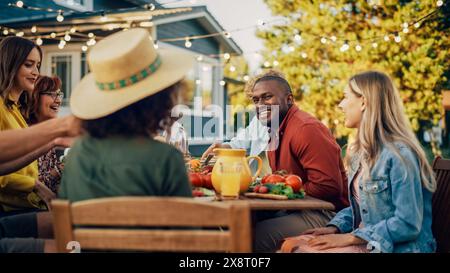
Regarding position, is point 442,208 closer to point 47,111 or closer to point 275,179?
point 275,179

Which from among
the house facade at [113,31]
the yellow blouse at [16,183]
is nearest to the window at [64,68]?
the house facade at [113,31]

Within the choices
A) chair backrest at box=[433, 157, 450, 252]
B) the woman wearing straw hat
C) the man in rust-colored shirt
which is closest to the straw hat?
the woman wearing straw hat

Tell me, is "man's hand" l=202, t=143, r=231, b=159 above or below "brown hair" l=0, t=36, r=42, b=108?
below

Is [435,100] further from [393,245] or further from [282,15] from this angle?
[393,245]

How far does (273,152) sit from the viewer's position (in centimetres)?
324

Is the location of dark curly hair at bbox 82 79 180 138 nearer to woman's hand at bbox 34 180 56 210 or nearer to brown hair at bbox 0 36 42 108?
woman's hand at bbox 34 180 56 210

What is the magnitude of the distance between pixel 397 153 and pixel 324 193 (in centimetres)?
69

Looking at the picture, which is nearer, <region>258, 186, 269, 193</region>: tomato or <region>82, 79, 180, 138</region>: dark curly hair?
<region>82, 79, 180, 138</region>: dark curly hair

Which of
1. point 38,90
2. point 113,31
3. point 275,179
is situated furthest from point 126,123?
point 113,31

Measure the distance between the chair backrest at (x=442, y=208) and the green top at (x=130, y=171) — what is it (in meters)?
1.50

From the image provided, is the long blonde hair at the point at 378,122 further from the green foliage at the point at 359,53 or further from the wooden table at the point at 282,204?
the green foliage at the point at 359,53

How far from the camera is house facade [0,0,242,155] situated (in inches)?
391

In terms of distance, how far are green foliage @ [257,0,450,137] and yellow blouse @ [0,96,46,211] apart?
8.62 m

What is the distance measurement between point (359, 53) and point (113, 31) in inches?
205
